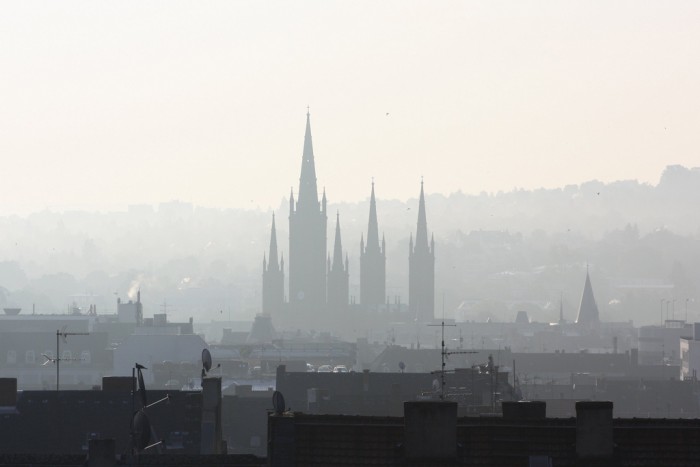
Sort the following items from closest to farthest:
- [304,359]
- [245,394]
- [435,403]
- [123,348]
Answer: [435,403] < [245,394] < [123,348] < [304,359]

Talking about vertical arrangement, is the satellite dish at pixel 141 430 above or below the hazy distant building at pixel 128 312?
below

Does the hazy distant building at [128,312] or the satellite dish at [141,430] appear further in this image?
the hazy distant building at [128,312]

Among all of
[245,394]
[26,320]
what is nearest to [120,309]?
[26,320]

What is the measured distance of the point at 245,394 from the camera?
81688 mm

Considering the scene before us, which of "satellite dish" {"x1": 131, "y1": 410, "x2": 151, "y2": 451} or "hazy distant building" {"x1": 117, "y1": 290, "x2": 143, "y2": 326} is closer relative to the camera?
"satellite dish" {"x1": 131, "y1": 410, "x2": 151, "y2": 451}

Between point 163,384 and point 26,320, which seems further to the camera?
point 26,320

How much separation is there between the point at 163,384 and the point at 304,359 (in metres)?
37.7

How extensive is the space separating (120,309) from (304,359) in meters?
31.0

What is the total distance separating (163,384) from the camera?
10762cm

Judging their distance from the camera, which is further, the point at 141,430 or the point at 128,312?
the point at 128,312

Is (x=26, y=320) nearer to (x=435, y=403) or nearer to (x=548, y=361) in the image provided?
(x=548, y=361)

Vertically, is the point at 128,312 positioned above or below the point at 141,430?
above

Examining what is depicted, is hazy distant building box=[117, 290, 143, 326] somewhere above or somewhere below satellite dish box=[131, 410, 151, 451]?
above

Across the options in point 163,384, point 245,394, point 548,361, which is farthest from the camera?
point 548,361
